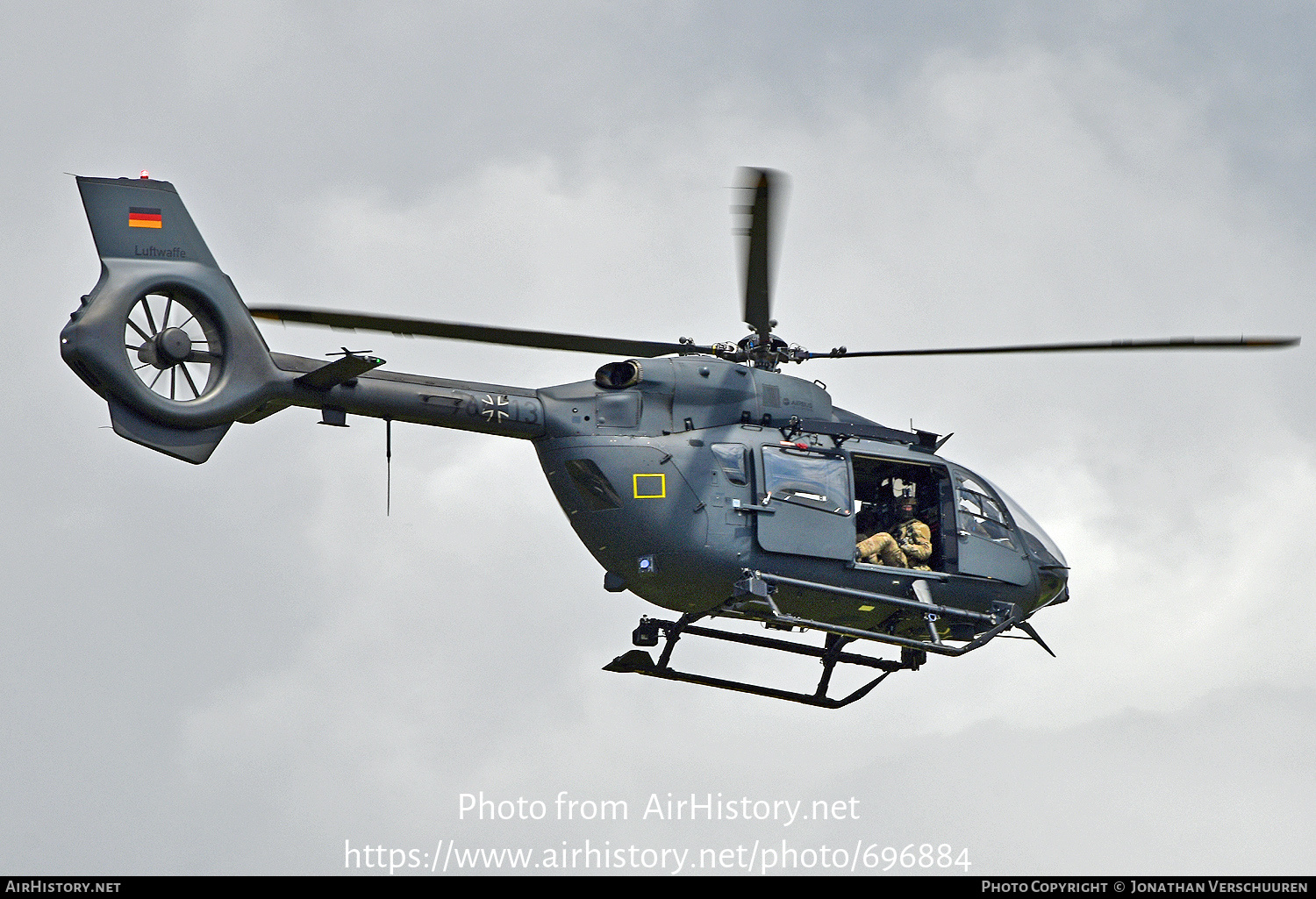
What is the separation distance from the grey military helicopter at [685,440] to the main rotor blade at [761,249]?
0.10 feet

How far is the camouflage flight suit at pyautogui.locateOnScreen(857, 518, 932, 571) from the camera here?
79.5ft

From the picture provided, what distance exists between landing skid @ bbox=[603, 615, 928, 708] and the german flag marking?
8.18 metres

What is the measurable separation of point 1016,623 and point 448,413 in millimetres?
8669

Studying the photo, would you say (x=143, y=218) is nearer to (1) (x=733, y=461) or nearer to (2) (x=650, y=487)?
(2) (x=650, y=487)

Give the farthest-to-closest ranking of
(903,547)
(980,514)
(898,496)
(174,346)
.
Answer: (898,496), (980,514), (903,547), (174,346)

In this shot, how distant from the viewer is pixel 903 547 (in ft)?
80.6

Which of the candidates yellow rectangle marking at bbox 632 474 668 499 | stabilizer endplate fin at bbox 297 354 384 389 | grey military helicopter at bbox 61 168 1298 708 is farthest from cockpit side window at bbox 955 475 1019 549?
stabilizer endplate fin at bbox 297 354 384 389

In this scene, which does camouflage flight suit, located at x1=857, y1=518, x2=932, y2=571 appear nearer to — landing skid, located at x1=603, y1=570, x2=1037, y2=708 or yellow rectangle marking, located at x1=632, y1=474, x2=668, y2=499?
landing skid, located at x1=603, y1=570, x2=1037, y2=708

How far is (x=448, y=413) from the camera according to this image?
22609 mm

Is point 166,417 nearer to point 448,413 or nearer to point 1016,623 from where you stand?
point 448,413

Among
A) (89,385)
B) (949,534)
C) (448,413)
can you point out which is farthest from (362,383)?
(949,534)

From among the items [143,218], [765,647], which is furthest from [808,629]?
[143,218]

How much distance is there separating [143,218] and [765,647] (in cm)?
1006

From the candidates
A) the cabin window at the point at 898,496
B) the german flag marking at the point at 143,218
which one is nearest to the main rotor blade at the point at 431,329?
the german flag marking at the point at 143,218
